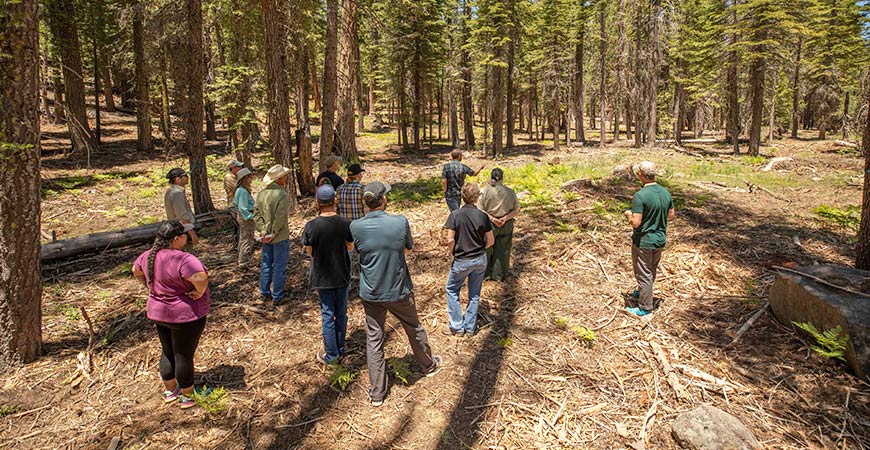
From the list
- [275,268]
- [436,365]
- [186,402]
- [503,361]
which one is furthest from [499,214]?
[186,402]

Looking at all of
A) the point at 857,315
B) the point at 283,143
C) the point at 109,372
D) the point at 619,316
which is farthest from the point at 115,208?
the point at 857,315

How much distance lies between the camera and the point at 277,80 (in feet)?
38.0

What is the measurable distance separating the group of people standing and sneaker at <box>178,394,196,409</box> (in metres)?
0.01

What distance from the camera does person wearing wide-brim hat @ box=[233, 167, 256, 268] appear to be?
749 centimetres

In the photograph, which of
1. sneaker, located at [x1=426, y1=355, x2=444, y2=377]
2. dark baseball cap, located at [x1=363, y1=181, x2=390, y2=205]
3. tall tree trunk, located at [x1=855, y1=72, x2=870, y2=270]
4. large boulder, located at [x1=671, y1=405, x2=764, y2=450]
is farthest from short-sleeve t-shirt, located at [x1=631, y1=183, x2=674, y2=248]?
dark baseball cap, located at [x1=363, y1=181, x2=390, y2=205]

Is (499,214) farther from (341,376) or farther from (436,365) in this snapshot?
(341,376)

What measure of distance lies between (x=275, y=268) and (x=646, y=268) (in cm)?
588

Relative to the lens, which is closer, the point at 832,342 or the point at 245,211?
the point at 832,342

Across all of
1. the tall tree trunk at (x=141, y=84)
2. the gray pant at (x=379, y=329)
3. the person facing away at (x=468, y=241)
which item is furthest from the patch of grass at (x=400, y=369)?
the tall tree trunk at (x=141, y=84)

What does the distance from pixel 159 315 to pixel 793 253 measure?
10.9 m

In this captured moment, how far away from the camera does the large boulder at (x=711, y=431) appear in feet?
13.2

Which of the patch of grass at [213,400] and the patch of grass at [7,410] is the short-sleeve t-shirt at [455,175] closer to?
the patch of grass at [213,400]

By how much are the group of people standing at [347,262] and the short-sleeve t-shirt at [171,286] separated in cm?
1

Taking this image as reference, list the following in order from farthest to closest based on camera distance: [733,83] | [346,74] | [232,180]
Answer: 1. [733,83]
2. [346,74]
3. [232,180]
